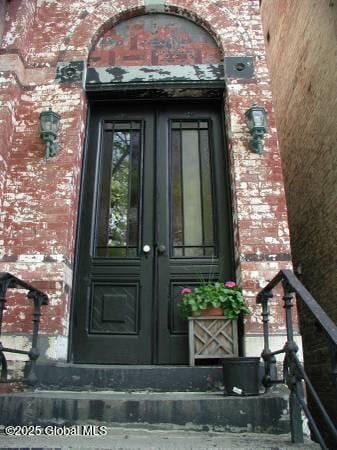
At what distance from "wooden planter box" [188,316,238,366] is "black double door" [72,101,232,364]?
1.36 ft

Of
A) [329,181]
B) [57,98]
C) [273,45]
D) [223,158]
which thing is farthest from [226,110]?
[273,45]

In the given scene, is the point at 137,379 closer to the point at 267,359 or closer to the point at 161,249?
the point at 267,359

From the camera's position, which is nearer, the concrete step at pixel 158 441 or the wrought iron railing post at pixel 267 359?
the concrete step at pixel 158 441

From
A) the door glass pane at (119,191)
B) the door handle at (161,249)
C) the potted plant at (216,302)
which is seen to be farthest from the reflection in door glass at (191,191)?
the potted plant at (216,302)

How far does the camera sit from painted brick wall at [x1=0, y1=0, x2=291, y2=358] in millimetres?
4180

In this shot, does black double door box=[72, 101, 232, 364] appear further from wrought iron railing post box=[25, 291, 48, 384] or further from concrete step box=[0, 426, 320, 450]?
concrete step box=[0, 426, 320, 450]

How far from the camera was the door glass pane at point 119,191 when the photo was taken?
4.66 meters

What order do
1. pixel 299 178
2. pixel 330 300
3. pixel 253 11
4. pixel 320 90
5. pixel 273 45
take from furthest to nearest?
pixel 273 45
pixel 299 178
pixel 320 90
pixel 330 300
pixel 253 11

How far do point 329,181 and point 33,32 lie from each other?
4.40 meters

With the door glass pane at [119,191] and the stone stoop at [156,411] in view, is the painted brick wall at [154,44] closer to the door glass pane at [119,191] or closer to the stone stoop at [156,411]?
the door glass pane at [119,191]

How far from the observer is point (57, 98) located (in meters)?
4.86

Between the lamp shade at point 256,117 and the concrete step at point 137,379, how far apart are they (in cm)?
243

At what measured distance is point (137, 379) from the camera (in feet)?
11.6

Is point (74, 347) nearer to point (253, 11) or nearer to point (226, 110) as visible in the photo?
point (226, 110)
